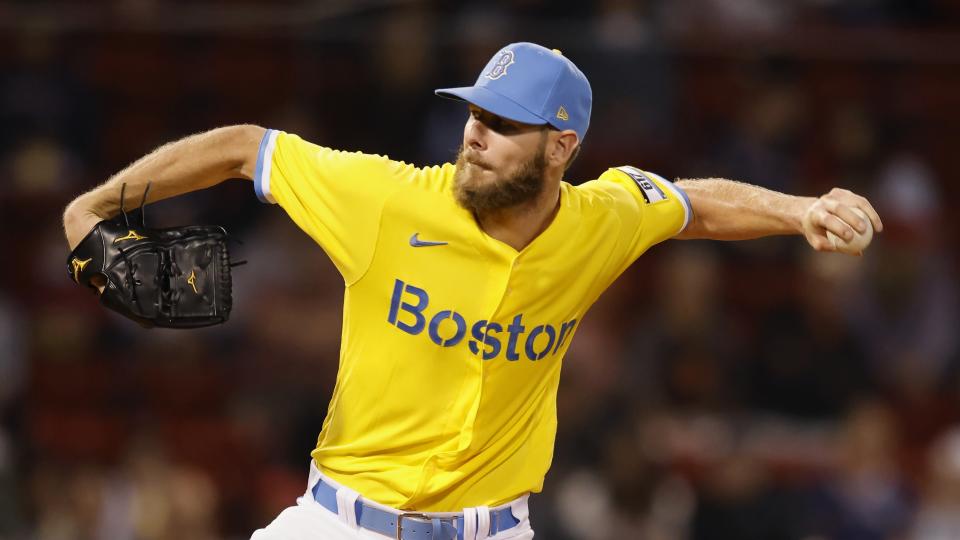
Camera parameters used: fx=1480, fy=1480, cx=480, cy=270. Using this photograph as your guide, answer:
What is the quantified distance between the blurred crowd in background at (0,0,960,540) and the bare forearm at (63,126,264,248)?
13.9 ft

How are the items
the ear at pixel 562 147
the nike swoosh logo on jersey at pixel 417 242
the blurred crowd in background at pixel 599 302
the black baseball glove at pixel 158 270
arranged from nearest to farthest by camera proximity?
the black baseball glove at pixel 158 270
the nike swoosh logo on jersey at pixel 417 242
the ear at pixel 562 147
the blurred crowd in background at pixel 599 302

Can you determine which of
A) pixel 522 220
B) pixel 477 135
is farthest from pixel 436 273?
pixel 477 135

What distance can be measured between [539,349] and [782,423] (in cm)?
493

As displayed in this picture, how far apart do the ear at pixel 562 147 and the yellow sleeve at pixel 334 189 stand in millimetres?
426

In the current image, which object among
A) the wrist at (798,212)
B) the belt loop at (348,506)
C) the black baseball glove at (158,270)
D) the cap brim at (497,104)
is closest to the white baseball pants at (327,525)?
the belt loop at (348,506)

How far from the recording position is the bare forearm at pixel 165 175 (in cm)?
435

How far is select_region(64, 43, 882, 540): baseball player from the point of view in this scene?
4402 mm

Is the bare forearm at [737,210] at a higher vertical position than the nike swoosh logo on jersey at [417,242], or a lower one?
higher

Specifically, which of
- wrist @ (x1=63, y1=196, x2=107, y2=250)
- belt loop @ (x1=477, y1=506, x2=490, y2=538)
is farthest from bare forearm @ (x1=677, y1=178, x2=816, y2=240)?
wrist @ (x1=63, y1=196, x2=107, y2=250)

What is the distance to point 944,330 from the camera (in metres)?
9.76

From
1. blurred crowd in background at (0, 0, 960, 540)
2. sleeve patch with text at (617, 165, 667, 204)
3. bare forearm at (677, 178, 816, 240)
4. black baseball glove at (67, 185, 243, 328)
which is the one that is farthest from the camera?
blurred crowd in background at (0, 0, 960, 540)

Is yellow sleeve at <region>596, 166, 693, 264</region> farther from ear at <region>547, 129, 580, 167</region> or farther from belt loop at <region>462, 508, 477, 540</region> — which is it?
belt loop at <region>462, 508, 477, 540</region>

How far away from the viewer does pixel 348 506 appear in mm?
4469

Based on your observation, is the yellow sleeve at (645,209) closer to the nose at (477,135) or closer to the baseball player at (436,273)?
the baseball player at (436,273)
